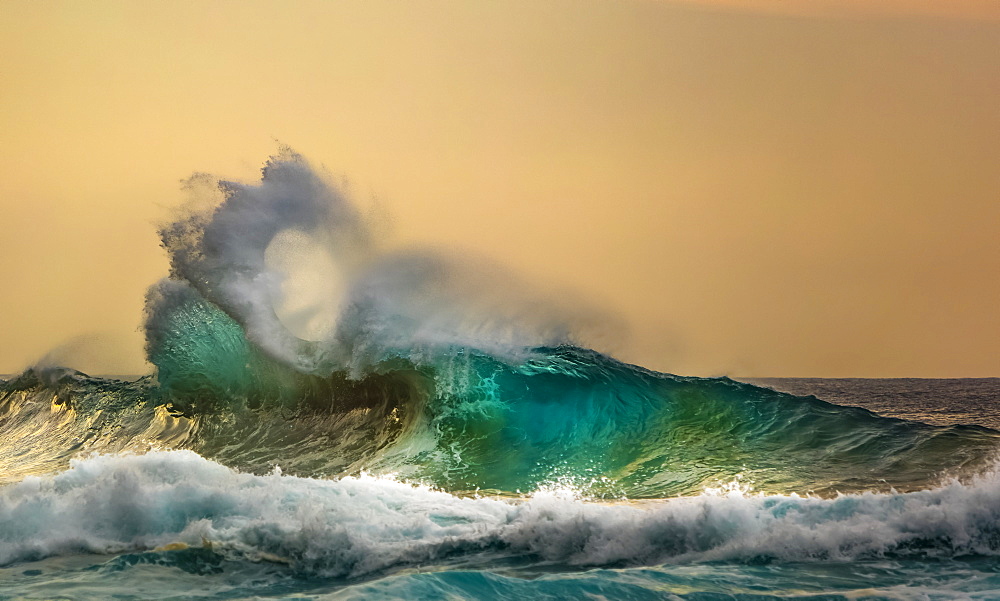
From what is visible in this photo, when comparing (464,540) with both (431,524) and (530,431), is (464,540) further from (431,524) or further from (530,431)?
(530,431)

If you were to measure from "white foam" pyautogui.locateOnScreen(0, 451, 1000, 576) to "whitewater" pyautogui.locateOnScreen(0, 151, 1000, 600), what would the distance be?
2 cm

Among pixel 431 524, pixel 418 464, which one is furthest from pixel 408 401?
pixel 431 524

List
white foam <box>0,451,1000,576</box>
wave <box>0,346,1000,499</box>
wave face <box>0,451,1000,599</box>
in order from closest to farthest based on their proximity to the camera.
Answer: wave face <box>0,451,1000,599</box> < white foam <box>0,451,1000,576</box> < wave <box>0,346,1000,499</box>

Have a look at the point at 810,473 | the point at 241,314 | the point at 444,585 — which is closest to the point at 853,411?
the point at 810,473

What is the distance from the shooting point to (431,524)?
695 cm

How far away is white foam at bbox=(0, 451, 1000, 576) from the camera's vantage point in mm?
6496

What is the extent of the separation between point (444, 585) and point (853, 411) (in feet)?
24.0

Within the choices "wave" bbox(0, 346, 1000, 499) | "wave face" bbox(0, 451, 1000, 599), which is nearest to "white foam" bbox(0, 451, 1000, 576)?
"wave face" bbox(0, 451, 1000, 599)

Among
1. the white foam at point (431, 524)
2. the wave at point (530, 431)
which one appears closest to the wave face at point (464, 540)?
the white foam at point (431, 524)

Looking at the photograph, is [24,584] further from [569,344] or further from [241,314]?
[569,344]

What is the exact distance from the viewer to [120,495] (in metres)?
7.28

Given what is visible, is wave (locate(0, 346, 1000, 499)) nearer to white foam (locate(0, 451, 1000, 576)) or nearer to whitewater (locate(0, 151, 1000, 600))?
whitewater (locate(0, 151, 1000, 600))

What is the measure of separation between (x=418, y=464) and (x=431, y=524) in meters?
2.88

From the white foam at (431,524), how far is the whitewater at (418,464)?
22 millimetres
